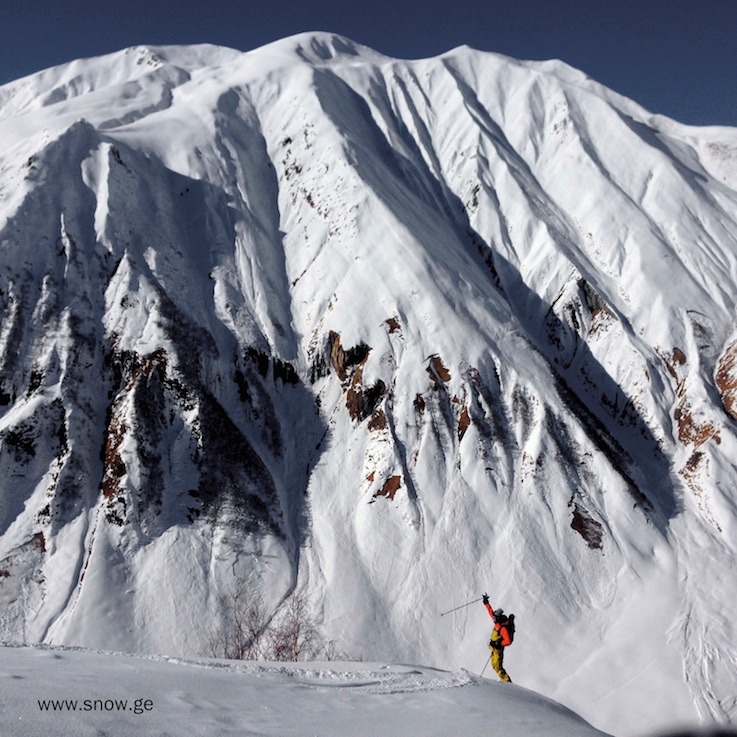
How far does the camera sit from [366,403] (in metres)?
44.8

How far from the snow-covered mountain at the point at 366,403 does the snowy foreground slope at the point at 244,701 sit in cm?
2731

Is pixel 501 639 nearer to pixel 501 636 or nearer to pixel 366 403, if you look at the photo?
pixel 501 636

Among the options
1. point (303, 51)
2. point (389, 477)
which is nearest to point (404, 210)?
point (389, 477)

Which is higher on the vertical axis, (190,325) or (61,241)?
(61,241)

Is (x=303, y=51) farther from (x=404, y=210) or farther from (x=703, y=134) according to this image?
(x=703, y=134)

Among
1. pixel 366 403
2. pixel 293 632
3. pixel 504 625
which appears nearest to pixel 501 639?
pixel 504 625

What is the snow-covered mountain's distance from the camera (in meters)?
35.3

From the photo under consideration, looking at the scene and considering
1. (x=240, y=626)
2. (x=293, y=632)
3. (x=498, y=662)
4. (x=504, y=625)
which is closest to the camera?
(x=504, y=625)

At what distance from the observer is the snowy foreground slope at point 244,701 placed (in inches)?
216

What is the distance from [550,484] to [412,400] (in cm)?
1127

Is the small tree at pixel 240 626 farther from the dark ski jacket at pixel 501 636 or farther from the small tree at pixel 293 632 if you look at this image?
the dark ski jacket at pixel 501 636

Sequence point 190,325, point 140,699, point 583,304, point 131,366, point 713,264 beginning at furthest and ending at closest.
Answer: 1. point 713,264
2. point 583,304
3. point 190,325
4. point 131,366
5. point 140,699

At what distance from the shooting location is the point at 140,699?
20.4ft

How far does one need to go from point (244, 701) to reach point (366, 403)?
1486 inches
